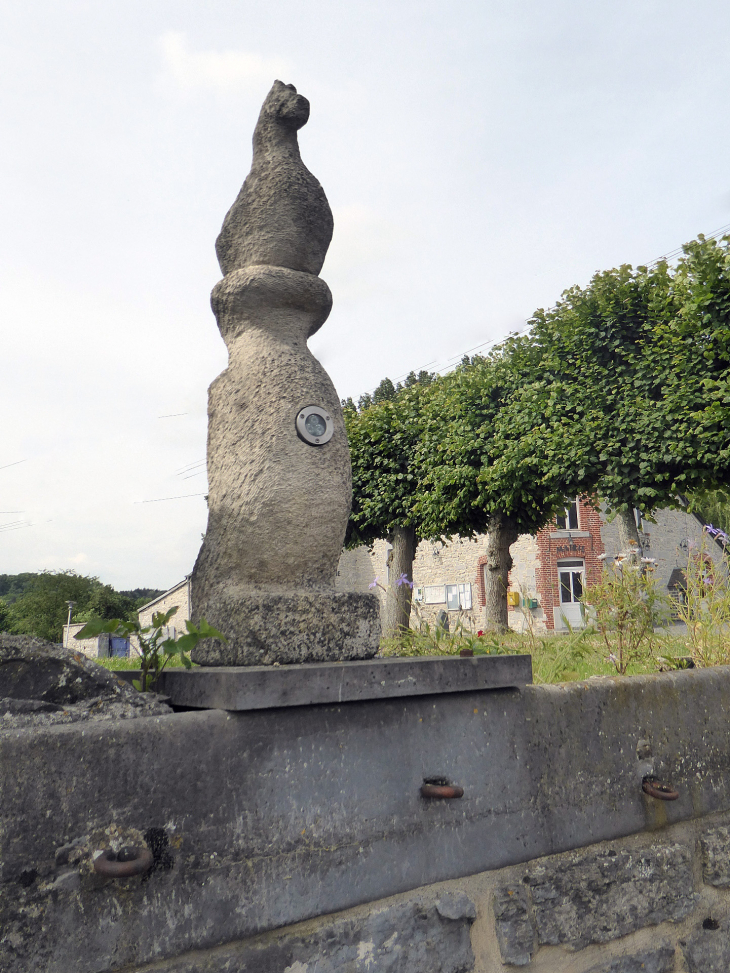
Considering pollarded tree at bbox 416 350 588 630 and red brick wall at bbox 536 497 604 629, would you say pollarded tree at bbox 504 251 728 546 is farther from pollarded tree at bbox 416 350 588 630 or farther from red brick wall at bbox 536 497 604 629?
red brick wall at bbox 536 497 604 629

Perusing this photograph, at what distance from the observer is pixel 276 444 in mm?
2668

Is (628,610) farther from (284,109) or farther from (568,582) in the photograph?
(568,582)

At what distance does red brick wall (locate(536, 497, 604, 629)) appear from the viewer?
23.7 meters

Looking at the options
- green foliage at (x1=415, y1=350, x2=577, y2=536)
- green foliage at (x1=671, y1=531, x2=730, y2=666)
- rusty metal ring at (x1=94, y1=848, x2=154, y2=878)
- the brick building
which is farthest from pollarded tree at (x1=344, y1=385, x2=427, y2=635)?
→ rusty metal ring at (x1=94, y1=848, x2=154, y2=878)

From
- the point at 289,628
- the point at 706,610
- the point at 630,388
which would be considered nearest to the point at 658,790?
the point at 289,628

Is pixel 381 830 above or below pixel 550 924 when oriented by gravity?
above

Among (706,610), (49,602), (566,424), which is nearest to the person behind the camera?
(706,610)

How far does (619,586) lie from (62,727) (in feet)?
13.2

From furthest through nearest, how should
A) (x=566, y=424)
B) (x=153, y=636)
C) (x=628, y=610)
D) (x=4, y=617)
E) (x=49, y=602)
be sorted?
(x=49, y=602), (x=4, y=617), (x=566, y=424), (x=628, y=610), (x=153, y=636)

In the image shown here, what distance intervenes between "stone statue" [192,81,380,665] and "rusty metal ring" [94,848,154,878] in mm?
739

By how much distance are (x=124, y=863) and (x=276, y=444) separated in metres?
1.51

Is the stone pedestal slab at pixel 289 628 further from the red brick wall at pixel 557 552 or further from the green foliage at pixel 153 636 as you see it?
the red brick wall at pixel 557 552

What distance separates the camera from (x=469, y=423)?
11.8 meters

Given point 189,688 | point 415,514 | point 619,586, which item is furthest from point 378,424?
point 189,688
